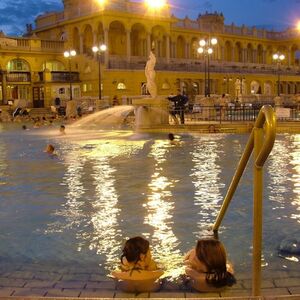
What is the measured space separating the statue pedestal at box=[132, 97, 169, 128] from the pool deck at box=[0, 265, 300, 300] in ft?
69.1

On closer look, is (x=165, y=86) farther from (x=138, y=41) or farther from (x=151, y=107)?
(x=151, y=107)

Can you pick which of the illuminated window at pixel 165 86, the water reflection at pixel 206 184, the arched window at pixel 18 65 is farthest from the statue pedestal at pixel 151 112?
the arched window at pixel 18 65

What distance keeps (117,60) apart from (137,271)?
53.0m

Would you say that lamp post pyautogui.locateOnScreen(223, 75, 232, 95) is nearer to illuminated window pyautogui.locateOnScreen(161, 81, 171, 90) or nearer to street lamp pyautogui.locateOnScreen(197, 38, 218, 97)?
illuminated window pyautogui.locateOnScreen(161, 81, 171, 90)

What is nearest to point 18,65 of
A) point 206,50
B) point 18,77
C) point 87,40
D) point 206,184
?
point 18,77

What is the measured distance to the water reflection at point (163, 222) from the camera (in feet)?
20.5

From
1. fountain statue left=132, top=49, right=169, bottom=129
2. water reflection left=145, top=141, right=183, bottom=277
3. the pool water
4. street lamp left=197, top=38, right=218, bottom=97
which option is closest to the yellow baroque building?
street lamp left=197, top=38, right=218, bottom=97

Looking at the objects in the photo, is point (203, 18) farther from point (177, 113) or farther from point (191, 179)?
point (191, 179)

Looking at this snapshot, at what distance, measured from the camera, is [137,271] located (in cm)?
535

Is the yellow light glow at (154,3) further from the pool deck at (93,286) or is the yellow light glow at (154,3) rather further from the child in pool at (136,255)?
the child in pool at (136,255)

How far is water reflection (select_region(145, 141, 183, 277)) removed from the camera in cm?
623

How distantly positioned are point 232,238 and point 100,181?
5.12 m

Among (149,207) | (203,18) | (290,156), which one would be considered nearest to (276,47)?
(203,18)

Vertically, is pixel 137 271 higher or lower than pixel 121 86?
lower
